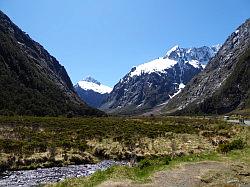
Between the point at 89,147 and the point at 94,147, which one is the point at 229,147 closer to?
the point at 94,147

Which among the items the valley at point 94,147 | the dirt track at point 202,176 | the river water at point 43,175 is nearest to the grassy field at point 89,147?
the valley at point 94,147

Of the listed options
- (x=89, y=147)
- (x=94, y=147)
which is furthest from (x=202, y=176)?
(x=89, y=147)

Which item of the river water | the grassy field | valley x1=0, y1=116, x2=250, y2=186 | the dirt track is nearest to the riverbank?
the dirt track

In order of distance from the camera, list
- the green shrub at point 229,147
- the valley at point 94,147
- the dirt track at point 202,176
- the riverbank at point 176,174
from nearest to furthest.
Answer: the dirt track at point 202,176 < the riverbank at point 176,174 < the green shrub at point 229,147 < the valley at point 94,147

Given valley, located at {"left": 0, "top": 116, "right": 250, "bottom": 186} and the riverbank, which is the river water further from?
the riverbank

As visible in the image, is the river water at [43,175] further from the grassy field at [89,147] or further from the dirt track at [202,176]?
the dirt track at [202,176]

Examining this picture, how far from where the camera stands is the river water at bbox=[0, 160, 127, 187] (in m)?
38.5

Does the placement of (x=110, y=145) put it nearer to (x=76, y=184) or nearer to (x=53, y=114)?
(x=76, y=184)

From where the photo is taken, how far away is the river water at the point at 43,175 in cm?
3850

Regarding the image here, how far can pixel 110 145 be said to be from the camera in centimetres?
5959

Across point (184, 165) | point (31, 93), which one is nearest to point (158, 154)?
point (184, 165)

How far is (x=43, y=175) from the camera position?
42094 millimetres

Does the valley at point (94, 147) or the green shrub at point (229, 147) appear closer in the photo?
the green shrub at point (229, 147)

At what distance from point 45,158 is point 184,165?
2021 cm
